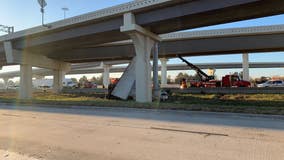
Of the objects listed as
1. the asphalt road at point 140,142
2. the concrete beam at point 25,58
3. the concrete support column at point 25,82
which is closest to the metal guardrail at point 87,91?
the concrete beam at point 25,58

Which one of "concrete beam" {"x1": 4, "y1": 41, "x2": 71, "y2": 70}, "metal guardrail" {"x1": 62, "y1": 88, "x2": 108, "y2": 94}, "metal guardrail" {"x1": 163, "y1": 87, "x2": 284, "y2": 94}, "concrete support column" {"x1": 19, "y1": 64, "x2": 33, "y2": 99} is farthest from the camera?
"metal guardrail" {"x1": 62, "y1": 88, "x2": 108, "y2": 94}

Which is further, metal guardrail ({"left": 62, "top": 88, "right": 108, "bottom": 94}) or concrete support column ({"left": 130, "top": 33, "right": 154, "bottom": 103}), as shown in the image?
metal guardrail ({"left": 62, "top": 88, "right": 108, "bottom": 94})

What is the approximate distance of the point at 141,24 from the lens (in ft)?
68.9

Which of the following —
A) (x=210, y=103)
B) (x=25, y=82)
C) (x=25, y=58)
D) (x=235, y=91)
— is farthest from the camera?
(x=25, y=82)

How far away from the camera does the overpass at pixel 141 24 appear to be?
57.7ft

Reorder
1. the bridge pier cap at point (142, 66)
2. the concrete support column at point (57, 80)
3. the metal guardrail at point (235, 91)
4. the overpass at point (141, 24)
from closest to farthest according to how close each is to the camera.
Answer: the overpass at point (141, 24)
the bridge pier cap at point (142, 66)
the metal guardrail at point (235, 91)
the concrete support column at point (57, 80)

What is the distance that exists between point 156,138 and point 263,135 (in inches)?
132

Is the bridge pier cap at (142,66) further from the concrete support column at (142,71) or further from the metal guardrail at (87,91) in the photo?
the metal guardrail at (87,91)

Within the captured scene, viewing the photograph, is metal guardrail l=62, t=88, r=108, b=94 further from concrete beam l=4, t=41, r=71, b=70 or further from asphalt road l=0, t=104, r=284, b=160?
asphalt road l=0, t=104, r=284, b=160

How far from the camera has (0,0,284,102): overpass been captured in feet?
57.7

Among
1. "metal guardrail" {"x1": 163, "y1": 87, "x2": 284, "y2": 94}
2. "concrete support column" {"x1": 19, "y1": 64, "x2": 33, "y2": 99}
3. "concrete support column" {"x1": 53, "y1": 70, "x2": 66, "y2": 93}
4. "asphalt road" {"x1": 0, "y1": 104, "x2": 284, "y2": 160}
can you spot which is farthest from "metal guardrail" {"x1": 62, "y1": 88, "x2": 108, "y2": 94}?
"asphalt road" {"x1": 0, "y1": 104, "x2": 284, "y2": 160}

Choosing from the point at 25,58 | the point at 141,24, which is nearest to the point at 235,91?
the point at 141,24

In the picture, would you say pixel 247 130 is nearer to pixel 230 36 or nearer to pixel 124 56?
pixel 230 36

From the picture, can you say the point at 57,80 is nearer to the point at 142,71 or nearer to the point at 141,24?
the point at 142,71
